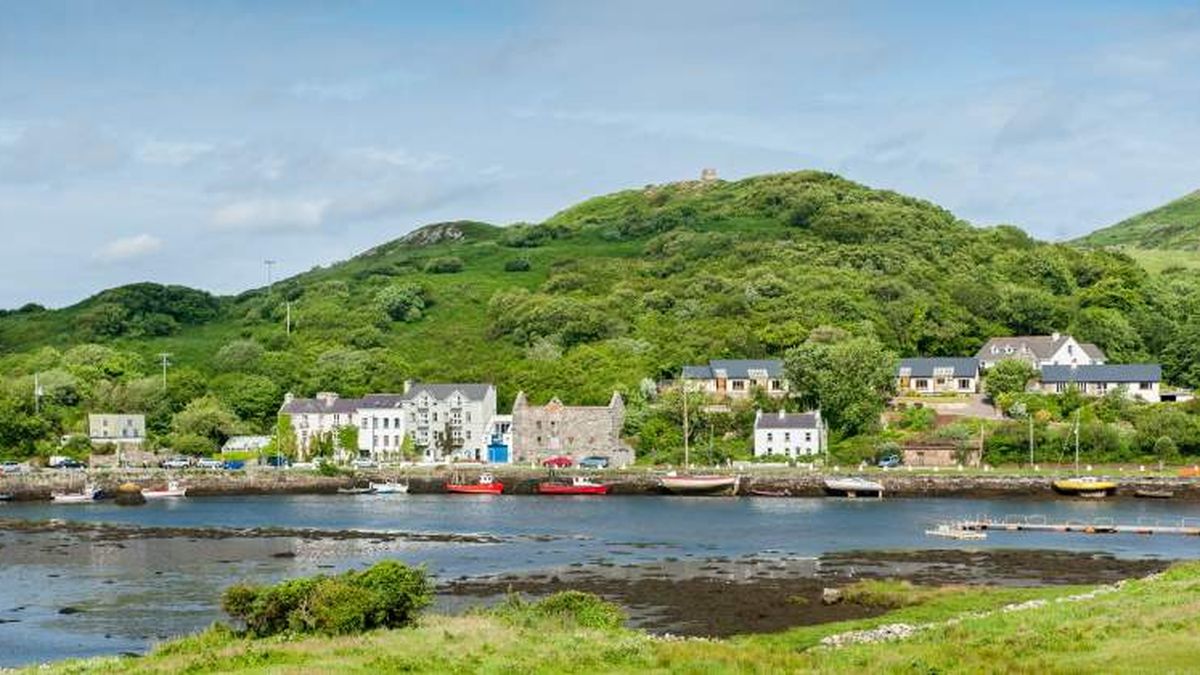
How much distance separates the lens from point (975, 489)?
110438mm

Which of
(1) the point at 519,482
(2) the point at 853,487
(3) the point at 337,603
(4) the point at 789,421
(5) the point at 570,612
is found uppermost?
(4) the point at 789,421

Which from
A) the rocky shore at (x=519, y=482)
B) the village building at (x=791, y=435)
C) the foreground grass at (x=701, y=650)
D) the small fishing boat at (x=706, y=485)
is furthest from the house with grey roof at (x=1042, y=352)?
the foreground grass at (x=701, y=650)

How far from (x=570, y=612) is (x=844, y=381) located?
298 ft

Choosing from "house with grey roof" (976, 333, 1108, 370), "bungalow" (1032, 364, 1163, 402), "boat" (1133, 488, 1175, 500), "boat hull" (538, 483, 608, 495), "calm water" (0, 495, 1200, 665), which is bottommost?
"calm water" (0, 495, 1200, 665)

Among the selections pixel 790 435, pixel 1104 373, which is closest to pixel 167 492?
pixel 790 435

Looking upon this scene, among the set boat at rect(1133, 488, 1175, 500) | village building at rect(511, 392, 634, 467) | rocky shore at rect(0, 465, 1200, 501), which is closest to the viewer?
boat at rect(1133, 488, 1175, 500)

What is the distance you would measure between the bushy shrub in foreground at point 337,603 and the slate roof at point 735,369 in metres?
105

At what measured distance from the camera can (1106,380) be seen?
13725 cm

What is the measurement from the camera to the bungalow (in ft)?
448

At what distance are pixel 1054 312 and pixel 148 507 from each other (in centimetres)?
10815

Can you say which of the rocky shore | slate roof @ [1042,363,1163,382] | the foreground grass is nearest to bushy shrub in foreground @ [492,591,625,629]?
the foreground grass

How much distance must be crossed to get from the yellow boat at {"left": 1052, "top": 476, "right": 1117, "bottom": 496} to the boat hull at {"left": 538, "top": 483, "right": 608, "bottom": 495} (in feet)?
119

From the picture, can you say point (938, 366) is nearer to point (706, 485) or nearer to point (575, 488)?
point (706, 485)

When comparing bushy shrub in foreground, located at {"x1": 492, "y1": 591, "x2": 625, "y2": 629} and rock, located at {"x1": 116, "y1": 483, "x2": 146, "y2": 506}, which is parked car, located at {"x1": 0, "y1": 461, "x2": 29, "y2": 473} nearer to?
rock, located at {"x1": 116, "y1": 483, "x2": 146, "y2": 506}
